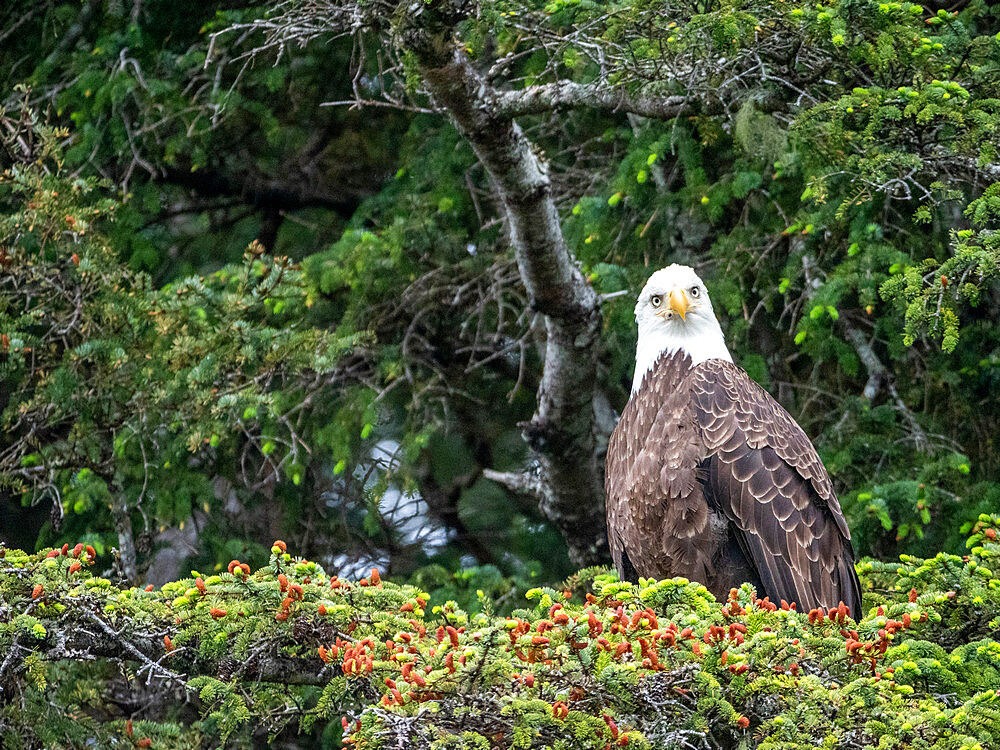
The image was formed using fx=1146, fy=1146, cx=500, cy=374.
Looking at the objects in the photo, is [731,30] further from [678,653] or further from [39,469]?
[39,469]

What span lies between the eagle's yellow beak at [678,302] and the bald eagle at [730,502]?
0.89 feet

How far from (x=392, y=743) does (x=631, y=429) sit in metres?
2.34

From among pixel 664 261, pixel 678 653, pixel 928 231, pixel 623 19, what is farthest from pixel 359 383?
pixel 678 653

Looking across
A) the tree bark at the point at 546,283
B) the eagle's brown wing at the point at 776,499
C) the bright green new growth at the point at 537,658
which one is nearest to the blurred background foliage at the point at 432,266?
the tree bark at the point at 546,283

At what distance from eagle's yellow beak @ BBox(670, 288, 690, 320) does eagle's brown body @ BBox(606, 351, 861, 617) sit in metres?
0.33

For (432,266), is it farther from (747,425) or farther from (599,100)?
(747,425)

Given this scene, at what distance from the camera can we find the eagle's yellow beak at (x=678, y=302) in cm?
433

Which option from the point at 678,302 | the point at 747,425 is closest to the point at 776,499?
the point at 747,425

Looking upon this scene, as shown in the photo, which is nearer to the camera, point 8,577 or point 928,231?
point 8,577

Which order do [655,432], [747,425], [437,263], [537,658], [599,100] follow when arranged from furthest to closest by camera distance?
[437,263] < [599,100] < [655,432] < [747,425] < [537,658]

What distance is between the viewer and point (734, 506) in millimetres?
3906

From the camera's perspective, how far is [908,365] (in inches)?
198

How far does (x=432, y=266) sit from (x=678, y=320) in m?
1.56

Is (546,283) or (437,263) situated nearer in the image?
(546,283)
